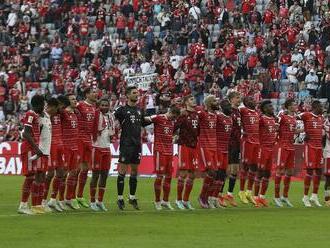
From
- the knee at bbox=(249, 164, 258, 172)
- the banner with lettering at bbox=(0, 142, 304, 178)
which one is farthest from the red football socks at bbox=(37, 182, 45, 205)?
the banner with lettering at bbox=(0, 142, 304, 178)

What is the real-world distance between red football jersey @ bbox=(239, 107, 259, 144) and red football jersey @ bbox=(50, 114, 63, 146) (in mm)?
4832

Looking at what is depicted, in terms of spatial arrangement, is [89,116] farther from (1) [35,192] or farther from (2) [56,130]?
(1) [35,192]

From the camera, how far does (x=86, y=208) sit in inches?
1072

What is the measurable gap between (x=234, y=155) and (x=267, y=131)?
1.00 m

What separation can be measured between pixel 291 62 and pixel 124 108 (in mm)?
21244

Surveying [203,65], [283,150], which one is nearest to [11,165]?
[203,65]

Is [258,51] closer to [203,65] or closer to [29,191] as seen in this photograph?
[203,65]

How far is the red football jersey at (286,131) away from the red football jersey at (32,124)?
6.89 metres

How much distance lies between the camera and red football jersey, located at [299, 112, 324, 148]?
28953mm

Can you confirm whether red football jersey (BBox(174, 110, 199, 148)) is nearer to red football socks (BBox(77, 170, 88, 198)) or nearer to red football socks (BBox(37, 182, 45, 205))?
red football socks (BBox(77, 170, 88, 198))

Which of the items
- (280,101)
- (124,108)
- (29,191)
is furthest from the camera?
(280,101)

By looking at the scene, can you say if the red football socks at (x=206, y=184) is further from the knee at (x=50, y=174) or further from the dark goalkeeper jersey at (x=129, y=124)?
the knee at (x=50, y=174)

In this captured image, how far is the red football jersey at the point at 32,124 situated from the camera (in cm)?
2467

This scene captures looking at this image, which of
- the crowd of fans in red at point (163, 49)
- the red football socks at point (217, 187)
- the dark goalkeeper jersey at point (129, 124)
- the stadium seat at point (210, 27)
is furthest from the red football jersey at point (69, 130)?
the stadium seat at point (210, 27)
